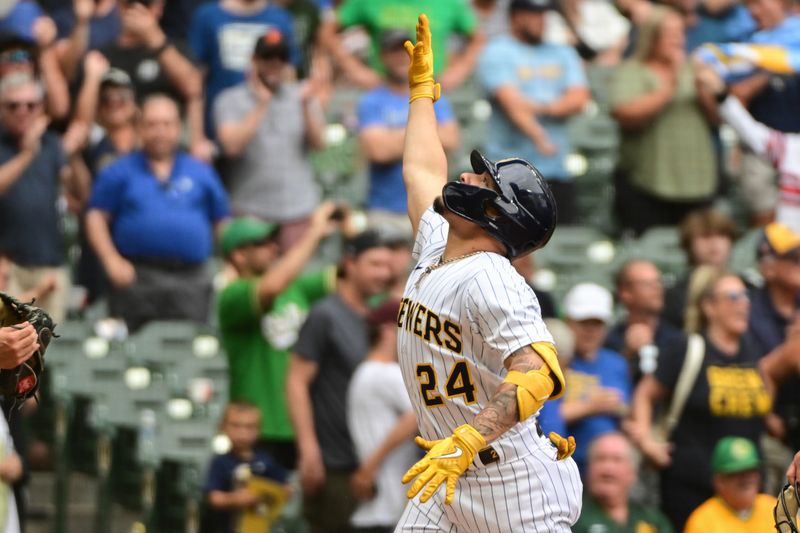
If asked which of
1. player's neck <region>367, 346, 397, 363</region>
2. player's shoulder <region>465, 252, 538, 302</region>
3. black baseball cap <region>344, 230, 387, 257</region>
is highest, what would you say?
player's shoulder <region>465, 252, 538, 302</region>

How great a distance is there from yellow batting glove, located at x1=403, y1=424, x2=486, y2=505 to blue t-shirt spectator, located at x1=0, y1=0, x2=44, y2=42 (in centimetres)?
575

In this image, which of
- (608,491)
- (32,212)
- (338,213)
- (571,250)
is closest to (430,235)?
(608,491)

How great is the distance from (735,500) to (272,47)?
3715 millimetres

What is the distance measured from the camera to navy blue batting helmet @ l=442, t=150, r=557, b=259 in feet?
17.5

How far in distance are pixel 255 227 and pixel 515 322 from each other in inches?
144

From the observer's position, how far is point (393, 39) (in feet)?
31.3

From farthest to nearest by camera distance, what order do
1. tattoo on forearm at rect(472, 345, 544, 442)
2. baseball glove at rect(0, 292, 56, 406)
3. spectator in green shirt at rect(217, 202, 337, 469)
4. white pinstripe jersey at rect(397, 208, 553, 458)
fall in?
spectator in green shirt at rect(217, 202, 337, 469)
baseball glove at rect(0, 292, 56, 406)
white pinstripe jersey at rect(397, 208, 553, 458)
tattoo on forearm at rect(472, 345, 544, 442)

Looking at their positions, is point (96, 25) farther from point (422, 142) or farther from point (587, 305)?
point (422, 142)

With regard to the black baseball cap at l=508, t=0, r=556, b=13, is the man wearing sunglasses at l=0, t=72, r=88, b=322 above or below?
below

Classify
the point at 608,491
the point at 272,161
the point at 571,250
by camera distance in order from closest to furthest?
the point at 608,491
the point at 272,161
the point at 571,250

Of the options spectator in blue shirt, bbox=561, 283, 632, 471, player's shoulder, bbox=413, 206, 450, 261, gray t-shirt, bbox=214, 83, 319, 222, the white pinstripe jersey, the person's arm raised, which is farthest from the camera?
gray t-shirt, bbox=214, 83, 319, 222

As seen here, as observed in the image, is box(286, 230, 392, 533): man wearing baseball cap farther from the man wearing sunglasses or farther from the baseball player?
the baseball player

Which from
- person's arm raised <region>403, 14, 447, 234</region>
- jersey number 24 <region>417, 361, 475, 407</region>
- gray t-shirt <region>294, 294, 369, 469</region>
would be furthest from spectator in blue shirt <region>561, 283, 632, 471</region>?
jersey number 24 <region>417, 361, 475, 407</region>

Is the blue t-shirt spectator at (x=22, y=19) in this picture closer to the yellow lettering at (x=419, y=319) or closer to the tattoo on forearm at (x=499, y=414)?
the yellow lettering at (x=419, y=319)
